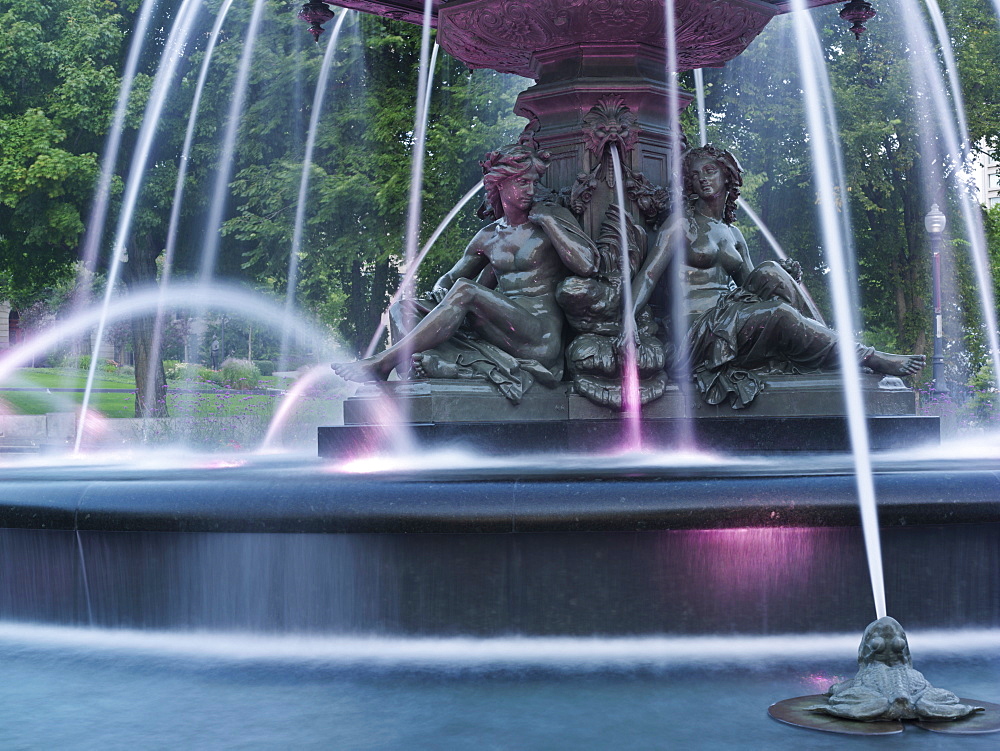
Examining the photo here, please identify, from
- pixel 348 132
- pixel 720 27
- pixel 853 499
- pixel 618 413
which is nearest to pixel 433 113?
pixel 348 132

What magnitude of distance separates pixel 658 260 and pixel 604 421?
135 centimetres

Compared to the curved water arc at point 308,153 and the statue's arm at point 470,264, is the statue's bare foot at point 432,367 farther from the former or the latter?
the curved water arc at point 308,153

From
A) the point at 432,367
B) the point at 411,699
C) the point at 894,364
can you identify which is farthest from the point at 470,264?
the point at 411,699

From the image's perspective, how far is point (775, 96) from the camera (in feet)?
82.6

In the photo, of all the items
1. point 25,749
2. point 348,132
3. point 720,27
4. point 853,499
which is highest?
point 348,132

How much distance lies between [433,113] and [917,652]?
18954 mm

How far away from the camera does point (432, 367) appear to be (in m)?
8.25

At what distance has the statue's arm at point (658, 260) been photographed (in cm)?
859

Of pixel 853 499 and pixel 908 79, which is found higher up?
pixel 908 79

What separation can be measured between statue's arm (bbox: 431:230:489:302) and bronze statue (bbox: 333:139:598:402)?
0.20 ft

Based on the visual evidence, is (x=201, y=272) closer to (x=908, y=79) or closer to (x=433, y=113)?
(x=433, y=113)

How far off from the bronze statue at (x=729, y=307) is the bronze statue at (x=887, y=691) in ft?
12.0

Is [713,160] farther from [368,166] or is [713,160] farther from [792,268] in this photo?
[368,166]

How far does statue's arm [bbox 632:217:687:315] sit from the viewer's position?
859 centimetres
